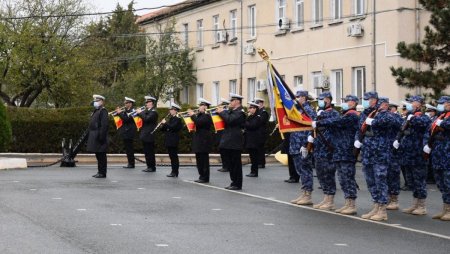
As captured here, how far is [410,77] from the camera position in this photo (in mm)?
21547

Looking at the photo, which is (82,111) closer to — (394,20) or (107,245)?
(394,20)

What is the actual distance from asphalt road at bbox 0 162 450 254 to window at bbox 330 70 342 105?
51.3ft

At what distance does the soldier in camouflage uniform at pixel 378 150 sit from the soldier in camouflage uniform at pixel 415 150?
918 mm

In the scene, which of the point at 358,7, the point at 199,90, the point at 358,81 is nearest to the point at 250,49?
the point at 199,90

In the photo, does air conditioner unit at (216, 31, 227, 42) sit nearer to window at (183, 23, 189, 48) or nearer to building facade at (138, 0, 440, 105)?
building facade at (138, 0, 440, 105)

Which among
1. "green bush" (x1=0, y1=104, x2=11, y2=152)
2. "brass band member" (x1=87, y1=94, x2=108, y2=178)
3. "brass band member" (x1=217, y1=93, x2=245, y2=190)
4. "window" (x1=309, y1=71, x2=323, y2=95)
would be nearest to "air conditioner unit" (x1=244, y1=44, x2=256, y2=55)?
"window" (x1=309, y1=71, x2=323, y2=95)

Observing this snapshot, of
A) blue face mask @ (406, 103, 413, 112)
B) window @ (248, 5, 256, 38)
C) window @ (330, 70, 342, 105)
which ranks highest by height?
window @ (248, 5, 256, 38)

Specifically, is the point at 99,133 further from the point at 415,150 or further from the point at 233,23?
the point at 233,23

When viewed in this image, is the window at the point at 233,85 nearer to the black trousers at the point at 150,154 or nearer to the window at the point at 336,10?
the window at the point at 336,10

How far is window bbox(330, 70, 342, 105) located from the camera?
3428 centimetres

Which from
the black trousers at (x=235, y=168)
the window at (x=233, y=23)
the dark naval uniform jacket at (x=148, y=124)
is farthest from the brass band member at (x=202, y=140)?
the window at (x=233, y=23)

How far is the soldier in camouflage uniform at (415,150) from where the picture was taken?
1445cm

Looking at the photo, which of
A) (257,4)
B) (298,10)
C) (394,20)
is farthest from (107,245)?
(257,4)

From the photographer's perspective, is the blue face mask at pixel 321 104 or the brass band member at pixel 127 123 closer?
the blue face mask at pixel 321 104
